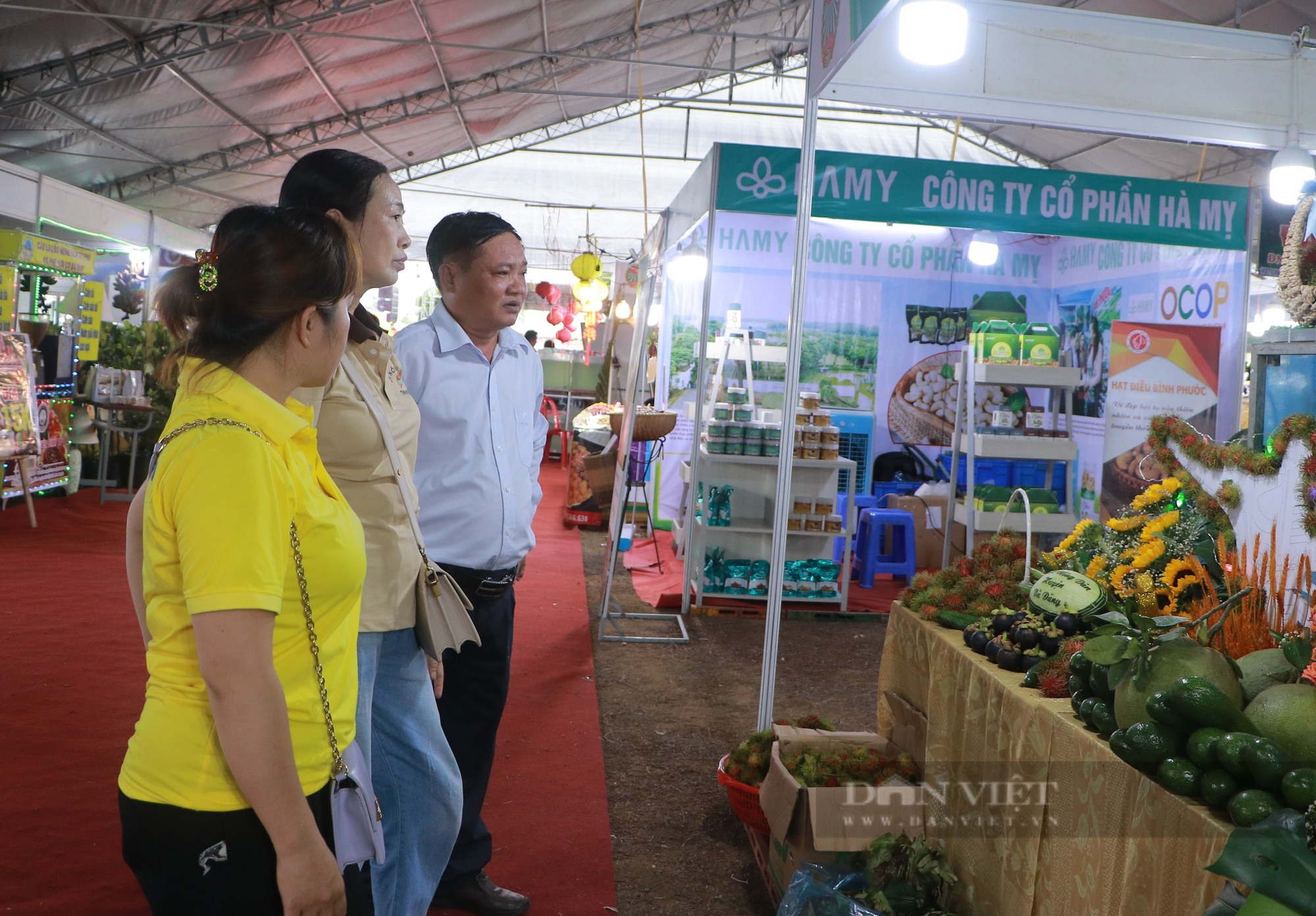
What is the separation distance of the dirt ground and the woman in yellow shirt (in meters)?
1.71

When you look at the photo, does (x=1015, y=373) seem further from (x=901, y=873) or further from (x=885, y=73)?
(x=901, y=873)

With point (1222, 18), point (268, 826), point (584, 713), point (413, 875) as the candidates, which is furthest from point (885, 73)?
point (1222, 18)

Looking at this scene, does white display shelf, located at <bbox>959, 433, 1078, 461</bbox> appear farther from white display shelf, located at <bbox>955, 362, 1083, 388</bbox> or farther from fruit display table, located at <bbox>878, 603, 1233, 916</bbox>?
fruit display table, located at <bbox>878, 603, 1233, 916</bbox>

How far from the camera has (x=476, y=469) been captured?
7.70 feet

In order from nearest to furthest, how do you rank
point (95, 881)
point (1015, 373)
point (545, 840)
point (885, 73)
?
point (95, 881) < point (545, 840) < point (885, 73) < point (1015, 373)

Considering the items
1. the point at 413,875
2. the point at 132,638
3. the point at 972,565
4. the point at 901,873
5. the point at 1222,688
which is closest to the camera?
the point at 1222,688

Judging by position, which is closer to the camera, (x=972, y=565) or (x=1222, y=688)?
(x=1222, y=688)

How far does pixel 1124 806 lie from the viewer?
155cm

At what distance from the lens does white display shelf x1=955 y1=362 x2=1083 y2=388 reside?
21.5 feet

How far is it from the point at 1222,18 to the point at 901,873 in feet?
31.6

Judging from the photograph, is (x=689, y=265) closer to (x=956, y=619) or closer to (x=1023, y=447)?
(x=1023, y=447)

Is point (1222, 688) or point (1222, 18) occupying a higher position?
point (1222, 18)

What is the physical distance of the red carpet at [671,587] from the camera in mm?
6230

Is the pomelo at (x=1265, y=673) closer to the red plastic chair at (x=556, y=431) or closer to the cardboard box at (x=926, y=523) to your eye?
the cardboard box at (x=926, y=523)
